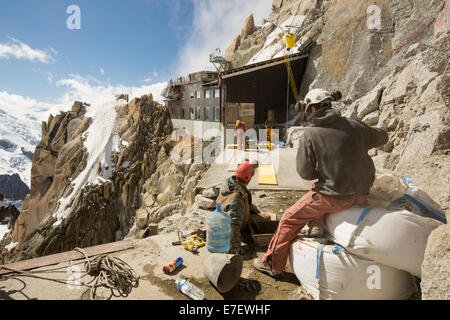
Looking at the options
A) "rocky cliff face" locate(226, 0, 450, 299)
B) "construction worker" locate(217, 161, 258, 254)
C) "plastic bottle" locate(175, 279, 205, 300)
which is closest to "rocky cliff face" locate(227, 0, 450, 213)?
"rocky cliff face" locate(226, 0, 450, 299)

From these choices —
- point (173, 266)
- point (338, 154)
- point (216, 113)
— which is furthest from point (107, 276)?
point (216, 113)

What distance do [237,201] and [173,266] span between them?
129 centimetres

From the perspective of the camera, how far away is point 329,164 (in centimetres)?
244

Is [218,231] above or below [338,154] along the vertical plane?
below

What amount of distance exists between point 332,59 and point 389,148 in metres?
9.78

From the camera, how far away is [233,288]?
2787 mm

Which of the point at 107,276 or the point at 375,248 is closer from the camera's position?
the point at 375,248

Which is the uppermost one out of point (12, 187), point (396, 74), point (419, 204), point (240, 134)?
point (396, 74)

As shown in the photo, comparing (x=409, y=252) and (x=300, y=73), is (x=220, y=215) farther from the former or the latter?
(x=300, y=73)

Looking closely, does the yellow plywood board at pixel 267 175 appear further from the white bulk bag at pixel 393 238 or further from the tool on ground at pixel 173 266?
the white bulk bag at pixel 393 238

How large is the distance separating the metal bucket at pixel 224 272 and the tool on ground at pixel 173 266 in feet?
2.02

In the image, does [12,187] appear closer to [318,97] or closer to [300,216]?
[300,216]

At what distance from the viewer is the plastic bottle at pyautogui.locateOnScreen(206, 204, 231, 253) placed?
337cm
